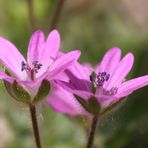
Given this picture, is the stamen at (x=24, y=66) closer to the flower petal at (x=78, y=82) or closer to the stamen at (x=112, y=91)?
the flower petal at (x=78, y=82)

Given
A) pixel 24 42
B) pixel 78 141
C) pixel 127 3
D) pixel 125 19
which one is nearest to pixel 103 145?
pixel 78 141

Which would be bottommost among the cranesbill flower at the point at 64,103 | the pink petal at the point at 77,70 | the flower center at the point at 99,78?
the cranesbill flower at the point at 64,103

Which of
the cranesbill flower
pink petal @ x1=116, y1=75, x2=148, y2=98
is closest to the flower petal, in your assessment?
pink petal @ x1=116, y1=75, x2=148, y2=98

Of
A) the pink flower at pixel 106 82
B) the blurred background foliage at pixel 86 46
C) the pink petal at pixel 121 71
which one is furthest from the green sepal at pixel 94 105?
the blurred background foliage at pixel 86 46

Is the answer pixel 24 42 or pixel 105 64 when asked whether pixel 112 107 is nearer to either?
pixel 105 64

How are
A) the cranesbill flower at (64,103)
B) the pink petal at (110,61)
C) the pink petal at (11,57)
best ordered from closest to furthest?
the pink petal at (11,57)
the pink petal at (110,61)
the cranesbill flower at (64,103)

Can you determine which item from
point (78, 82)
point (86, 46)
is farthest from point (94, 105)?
point (86, 46)
